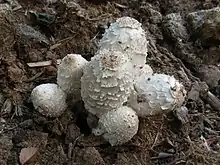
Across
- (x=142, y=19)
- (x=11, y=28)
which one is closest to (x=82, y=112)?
(x=11, y=28)

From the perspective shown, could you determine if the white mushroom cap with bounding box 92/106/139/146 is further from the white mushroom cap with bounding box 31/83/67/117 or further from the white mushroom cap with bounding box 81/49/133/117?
the white mushroom cap with bounding box 31/83/67/117

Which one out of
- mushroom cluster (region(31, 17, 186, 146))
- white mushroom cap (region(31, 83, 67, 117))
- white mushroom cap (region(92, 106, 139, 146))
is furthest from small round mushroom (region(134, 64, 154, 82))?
white mushroom cap (region(31, 83, 67, 117))

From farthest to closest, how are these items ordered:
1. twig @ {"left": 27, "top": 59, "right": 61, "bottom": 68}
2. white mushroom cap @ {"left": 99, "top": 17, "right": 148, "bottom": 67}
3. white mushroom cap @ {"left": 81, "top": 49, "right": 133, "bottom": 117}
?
twig @ {"left": 27, "top": 59, "right": 61, "bottom": 68} → white mushroom cap @ {"left": 99, "top": 17, "right": 148, "bottom": 67} → white mushroom cap @ {"left": 81, "top": 49, "right": 133, "bottom": 117}

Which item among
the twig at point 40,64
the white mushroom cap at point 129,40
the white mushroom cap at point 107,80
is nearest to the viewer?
the white mushroom cap at point 107,80

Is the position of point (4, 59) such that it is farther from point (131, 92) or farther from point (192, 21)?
point (192, 21)

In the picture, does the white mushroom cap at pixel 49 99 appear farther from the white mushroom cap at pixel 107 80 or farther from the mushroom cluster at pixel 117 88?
the white mushroom cap at pixel 107 80

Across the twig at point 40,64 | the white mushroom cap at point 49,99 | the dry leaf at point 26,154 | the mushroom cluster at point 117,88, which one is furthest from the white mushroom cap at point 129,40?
the dry leaf at point 26,154
